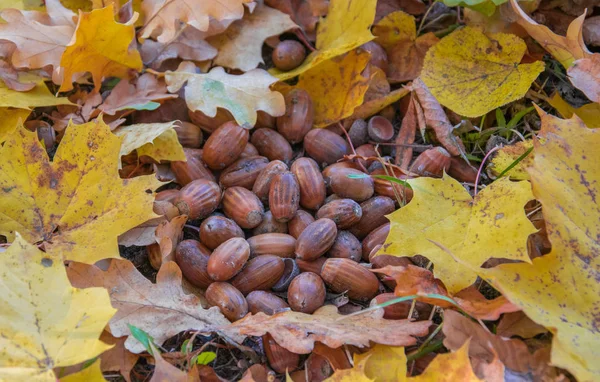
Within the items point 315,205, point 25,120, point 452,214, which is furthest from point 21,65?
point 452,214

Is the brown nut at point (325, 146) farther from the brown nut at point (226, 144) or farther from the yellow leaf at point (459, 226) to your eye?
the yellow leaf at point (459, 226)

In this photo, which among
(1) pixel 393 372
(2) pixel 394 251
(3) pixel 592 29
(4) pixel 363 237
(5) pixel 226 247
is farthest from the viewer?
(3) pixel 592 29

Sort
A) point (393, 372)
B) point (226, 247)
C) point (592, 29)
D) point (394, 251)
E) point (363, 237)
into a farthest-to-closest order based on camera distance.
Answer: point (592, 29), point (363, 237), point (226, 247), point (394, 251), point (393, 372)

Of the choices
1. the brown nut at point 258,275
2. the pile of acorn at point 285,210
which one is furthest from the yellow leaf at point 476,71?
the brown nut at point 258,275

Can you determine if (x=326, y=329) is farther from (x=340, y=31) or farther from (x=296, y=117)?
(x=340, y=31)

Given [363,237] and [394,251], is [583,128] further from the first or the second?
[363,237]

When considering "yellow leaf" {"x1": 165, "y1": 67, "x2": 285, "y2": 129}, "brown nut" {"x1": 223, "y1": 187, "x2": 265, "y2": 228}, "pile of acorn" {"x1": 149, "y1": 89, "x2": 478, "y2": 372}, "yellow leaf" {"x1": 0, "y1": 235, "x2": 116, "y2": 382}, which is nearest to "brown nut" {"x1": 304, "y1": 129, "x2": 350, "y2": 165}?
"pile of acorn" {"x1": 149, "y1": 89, "x2": 478, "y2": 372}

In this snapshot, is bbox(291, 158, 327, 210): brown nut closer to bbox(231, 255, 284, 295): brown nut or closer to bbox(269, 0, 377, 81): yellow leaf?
bbox(231, 255, 284, 295): brown nut
